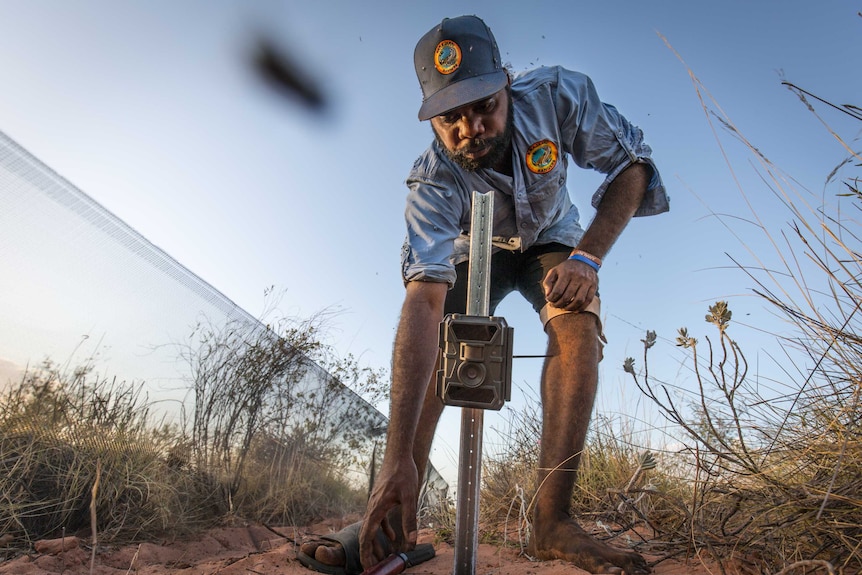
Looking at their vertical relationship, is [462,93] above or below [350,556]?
above

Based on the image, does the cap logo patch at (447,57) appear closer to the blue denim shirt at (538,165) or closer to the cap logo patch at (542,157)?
the blue denim shirt at (538,165)

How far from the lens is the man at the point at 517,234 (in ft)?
5.89

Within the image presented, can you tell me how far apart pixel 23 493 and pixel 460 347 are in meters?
2.92

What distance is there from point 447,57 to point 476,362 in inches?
51.4

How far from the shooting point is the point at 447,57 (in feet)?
7.01

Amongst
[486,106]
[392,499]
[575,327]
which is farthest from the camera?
[486,106]

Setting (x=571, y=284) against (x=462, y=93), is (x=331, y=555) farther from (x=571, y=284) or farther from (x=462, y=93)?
(x=462, y=93)

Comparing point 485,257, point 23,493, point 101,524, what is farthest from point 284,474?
point 485,257

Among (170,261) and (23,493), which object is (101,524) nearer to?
(23,493)

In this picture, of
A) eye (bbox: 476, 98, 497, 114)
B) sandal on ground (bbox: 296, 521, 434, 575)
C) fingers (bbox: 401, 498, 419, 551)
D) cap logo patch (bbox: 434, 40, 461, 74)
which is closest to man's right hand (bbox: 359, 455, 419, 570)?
fingers (bbox: 401, 498, 419, 551)

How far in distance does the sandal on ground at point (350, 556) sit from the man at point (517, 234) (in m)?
0.01

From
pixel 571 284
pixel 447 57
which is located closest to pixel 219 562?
pixel 571 284

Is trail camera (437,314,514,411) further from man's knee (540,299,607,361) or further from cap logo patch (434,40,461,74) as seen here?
cap logo patch (434,40,461,74)

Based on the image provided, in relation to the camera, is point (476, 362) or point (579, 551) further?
point (579, 551)
